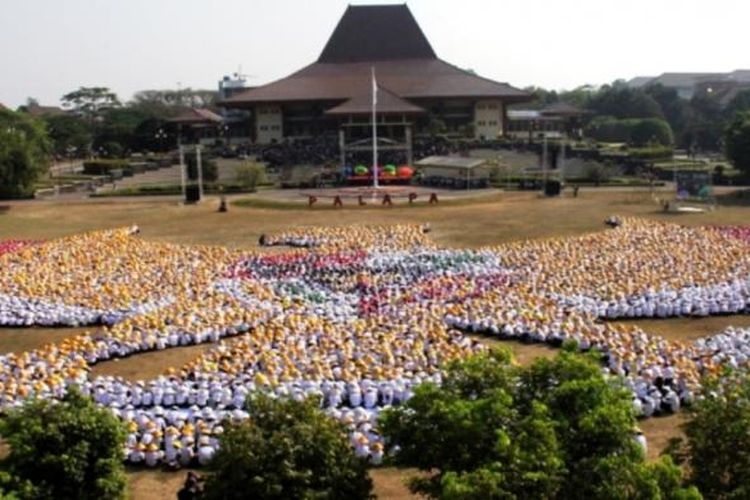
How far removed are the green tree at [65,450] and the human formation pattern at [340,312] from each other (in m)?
2.14

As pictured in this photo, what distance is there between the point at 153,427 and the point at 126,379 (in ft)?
12.5

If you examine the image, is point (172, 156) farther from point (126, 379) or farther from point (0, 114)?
point (126, 379)

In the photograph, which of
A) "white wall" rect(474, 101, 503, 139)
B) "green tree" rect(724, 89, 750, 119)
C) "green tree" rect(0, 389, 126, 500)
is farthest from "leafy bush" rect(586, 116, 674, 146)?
"green tree" rect(0, 389, 126, 500)

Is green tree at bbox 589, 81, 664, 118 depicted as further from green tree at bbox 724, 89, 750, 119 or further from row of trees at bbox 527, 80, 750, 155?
green tree at bbox 724, 89, 750, 119

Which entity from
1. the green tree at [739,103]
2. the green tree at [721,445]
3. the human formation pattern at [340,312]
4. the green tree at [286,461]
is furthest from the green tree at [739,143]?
the green tree at [739,103]

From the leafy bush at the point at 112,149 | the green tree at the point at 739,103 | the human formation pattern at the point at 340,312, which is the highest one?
the green tree at the point at 739,103

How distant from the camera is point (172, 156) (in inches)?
2852

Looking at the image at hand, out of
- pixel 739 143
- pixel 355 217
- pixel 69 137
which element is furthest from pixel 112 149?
pixel 739 143

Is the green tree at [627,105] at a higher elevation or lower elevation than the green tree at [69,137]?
higher

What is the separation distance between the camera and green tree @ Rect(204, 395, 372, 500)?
9094 millimetres

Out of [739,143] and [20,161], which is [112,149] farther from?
[739,143]

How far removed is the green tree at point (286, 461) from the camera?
9.09m

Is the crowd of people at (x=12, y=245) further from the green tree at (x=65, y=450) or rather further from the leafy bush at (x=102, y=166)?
the leafy bush at (x=102, y=166)

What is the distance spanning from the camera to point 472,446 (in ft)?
29.5
